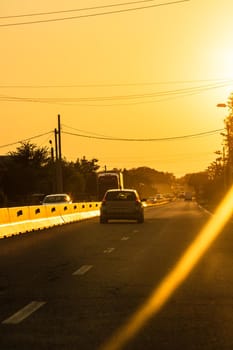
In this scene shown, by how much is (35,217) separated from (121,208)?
7247 mm

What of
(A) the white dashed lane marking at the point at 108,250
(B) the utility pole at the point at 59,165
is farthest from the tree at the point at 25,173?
(A) the white dashed lane marking at the point at 108,250

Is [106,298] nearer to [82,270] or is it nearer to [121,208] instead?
[82,270]

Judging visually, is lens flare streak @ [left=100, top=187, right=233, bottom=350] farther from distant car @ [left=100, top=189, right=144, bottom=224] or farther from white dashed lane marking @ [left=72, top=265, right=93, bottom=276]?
distant car @ [left=100, top=189, right=144, bottom=224]

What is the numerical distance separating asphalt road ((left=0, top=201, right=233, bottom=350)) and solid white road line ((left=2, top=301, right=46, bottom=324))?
0.04 feet

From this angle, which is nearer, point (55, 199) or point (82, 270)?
point (82, 270)

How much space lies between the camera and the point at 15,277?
14.5 metres

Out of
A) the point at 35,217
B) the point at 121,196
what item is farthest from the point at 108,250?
the point at 121,196

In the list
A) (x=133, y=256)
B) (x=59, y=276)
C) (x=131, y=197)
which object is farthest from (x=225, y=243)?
(x=131, y=197)

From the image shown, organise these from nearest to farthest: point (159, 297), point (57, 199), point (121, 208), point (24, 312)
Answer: point (24, 312), point (159, 297), point (121, 208), point (57, 199)

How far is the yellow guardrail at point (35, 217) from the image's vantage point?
2753cm

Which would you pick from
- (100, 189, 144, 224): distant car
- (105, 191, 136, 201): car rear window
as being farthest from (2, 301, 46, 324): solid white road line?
(105, 191, 136, 201): car rear window

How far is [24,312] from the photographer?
409 inches

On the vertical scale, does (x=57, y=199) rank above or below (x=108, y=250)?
above

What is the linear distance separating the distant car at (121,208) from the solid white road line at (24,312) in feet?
89.2
